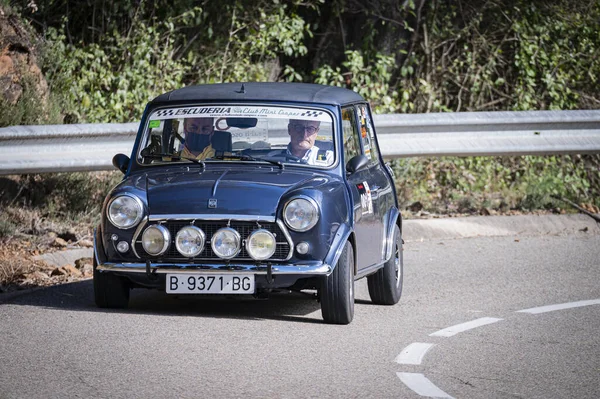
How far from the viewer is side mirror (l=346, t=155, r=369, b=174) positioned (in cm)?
789

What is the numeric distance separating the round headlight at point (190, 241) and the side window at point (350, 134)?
1364 millimetres

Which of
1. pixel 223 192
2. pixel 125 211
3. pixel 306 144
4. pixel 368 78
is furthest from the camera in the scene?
pixel 368 78

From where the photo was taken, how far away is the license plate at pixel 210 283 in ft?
23.7

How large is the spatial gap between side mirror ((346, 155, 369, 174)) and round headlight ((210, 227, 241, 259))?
1.11 meters

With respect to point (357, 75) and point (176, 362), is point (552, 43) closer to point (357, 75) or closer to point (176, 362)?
point (357, 75)

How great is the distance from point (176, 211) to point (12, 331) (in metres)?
1.26

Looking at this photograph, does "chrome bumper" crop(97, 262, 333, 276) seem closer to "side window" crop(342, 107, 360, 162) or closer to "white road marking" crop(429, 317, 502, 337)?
"white road marking" crop(429, 317, 502, 337)

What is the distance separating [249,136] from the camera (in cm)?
811

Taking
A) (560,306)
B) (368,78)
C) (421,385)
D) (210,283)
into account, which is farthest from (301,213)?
(368,78)

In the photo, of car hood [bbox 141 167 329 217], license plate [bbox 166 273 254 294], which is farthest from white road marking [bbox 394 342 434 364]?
car hood [bbox 141 167 329 217]

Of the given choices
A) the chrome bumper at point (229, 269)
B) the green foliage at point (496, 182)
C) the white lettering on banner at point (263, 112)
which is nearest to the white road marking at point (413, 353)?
the chrome bumper at point (229, 269)

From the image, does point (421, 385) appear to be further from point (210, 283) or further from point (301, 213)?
point (210, 283)

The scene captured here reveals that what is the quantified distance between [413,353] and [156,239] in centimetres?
184

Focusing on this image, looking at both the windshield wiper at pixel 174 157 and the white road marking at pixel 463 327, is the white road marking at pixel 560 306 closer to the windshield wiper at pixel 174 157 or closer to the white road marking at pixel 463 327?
the white road marking at pixel 463 327
